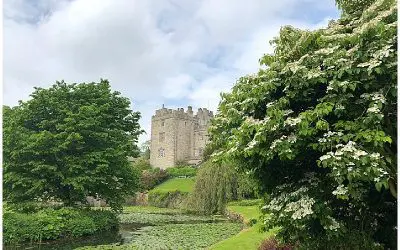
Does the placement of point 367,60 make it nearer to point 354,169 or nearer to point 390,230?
point 354,169

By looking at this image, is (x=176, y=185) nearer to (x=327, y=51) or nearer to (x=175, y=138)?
(x=175, y=138)

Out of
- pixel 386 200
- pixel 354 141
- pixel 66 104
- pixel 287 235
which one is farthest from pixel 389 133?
pixel 66 104

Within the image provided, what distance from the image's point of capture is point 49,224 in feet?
69.8

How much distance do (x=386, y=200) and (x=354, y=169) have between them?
137 inches

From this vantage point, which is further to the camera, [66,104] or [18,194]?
[66,104]

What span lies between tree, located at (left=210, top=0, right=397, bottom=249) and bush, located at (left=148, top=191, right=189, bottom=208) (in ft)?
122

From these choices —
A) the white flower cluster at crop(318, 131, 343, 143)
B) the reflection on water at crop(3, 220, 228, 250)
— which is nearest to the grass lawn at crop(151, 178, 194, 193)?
the reflection on water at crop(3, 220, 228, 250)

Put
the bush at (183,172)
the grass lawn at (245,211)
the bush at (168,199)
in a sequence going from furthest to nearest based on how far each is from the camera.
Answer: the bush at (183,172) → the bush at (168,199) → the grass lawn at (245,211)

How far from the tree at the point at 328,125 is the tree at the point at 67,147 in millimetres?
15198

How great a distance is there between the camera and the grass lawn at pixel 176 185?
5281 cm

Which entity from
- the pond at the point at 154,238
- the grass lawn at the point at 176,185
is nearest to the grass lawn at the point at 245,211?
the pond at the point at 154,238

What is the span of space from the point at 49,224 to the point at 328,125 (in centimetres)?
1772

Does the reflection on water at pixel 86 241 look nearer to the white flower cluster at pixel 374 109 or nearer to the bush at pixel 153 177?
the white flower cluster at pixel 374 109

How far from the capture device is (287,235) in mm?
10328
